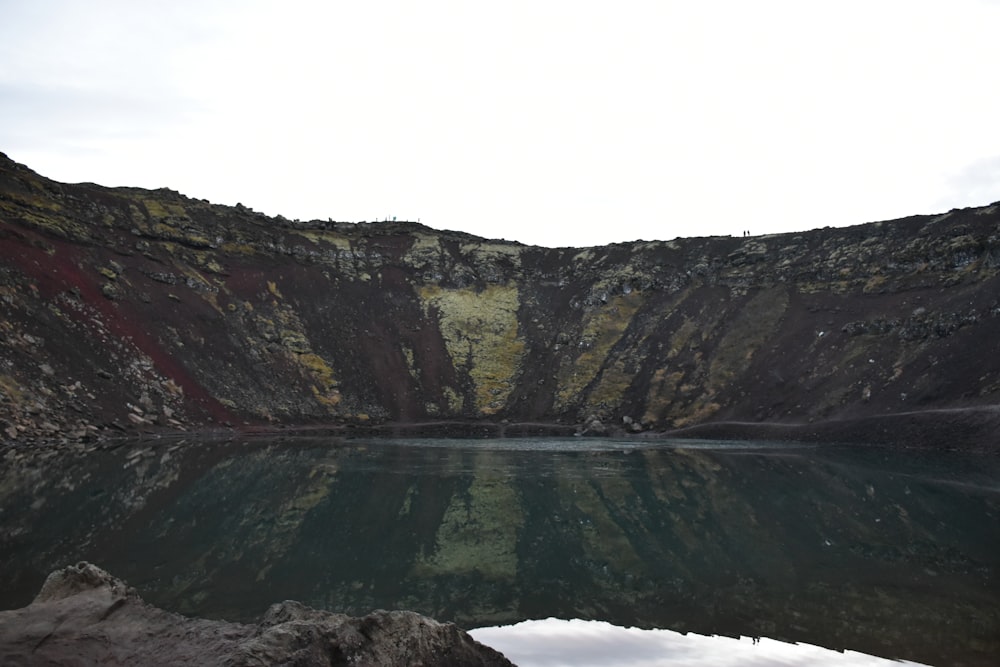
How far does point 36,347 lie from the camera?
49.9m

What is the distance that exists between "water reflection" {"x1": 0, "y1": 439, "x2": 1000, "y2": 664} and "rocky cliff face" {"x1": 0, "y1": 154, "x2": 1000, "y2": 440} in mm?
18205

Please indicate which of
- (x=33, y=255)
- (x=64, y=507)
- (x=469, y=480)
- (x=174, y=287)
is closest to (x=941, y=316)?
(x=469, y=480)

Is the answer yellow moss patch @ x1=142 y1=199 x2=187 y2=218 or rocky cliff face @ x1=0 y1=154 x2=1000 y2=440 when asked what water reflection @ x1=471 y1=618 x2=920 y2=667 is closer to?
rocky cliff face @ x1=0 y1=154 x2=1000 y2=440

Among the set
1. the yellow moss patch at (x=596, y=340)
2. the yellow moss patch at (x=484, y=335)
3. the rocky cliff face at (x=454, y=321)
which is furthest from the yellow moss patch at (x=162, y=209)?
the yellow moss patch at (x=596, y=340)

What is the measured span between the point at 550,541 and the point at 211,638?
550 inches

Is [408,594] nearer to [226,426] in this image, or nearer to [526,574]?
[526,574]

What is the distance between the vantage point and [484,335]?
3418 inches

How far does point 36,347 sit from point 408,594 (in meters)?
46.6

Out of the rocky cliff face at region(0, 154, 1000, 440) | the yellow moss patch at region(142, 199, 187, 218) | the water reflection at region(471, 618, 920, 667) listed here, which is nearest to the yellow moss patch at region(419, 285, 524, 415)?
the rocky cliff face at region(0, 154, 1000, 440)

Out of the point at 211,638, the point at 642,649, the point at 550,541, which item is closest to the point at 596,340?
the point at 550,541

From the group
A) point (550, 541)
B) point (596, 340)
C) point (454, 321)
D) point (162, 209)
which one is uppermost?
point (162, 209)

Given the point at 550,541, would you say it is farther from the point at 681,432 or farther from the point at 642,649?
the point at 681,432

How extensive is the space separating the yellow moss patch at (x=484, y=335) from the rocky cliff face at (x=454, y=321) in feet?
0.80

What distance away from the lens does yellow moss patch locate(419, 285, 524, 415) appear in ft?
262
